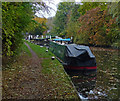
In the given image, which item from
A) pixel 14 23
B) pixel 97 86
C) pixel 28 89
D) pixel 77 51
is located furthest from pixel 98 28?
pixel 28 89

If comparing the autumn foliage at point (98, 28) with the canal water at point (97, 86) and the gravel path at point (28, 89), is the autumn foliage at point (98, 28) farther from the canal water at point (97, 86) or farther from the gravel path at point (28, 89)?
the gravel path at point (28, 89)

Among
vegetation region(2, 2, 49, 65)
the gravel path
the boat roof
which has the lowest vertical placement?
the gravel path

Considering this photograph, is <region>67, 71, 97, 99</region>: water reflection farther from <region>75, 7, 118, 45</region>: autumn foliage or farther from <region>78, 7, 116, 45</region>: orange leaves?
<region>78, 7, 116, 45</region>: orange leaves

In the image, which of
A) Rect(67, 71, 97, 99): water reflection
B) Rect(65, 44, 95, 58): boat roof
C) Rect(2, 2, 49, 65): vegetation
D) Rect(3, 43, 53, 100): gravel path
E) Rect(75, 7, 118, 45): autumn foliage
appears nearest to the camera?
Rect(3, 43, 53, 100): gravel path

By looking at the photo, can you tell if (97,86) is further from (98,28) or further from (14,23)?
(98,28)

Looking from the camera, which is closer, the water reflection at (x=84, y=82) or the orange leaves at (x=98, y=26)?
the water reflection at (x=84, y=82)

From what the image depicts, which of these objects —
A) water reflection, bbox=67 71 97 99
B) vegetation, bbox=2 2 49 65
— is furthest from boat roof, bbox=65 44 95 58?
vegetation, bbox=2 2 49 65

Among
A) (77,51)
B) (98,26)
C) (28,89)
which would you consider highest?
(98,26)

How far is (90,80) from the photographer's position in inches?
321

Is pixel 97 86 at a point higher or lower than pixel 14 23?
lower

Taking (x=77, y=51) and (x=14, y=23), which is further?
(x=77, y=51)

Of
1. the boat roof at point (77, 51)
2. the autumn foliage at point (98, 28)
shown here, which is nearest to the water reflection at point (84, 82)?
the boat roof at point (77, 51)

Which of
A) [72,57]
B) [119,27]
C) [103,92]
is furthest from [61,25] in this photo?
→ [103,92]

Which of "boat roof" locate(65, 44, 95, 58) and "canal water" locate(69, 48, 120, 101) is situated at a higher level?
"boat roof" locate(65, 44, 95, 58)
